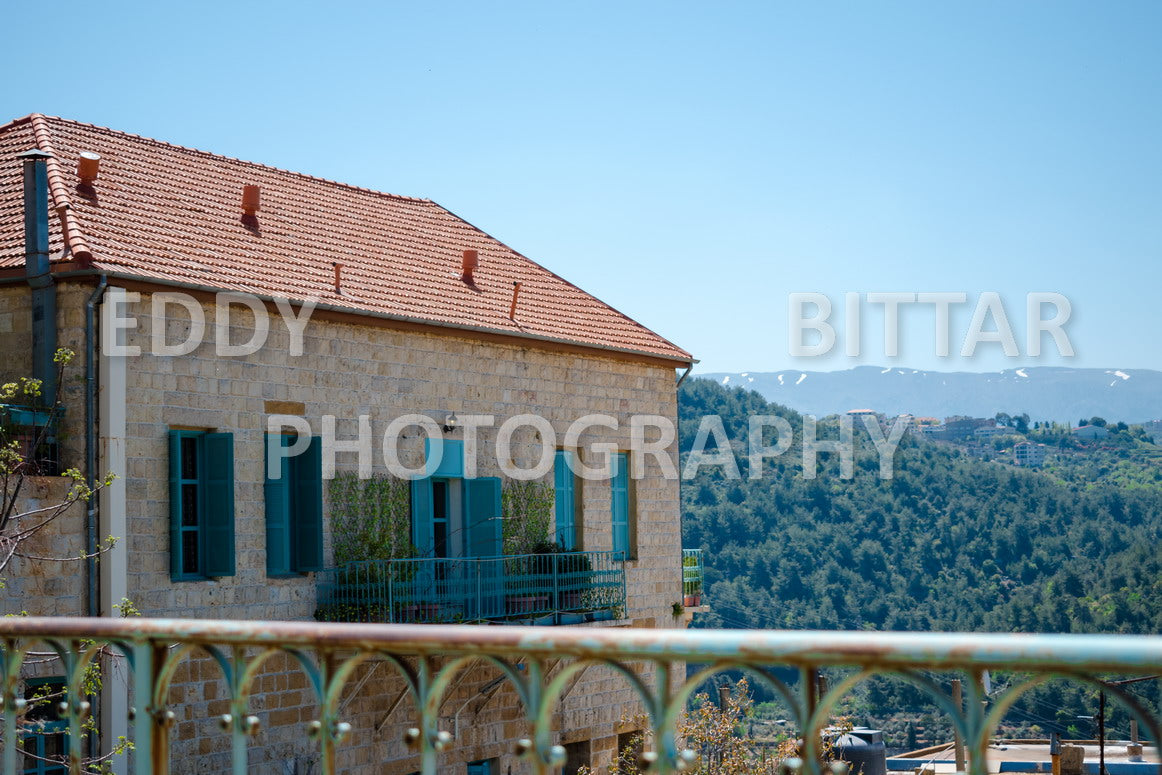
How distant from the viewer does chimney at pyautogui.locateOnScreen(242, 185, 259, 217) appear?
682 inches

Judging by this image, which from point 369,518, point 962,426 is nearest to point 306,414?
point 369,518

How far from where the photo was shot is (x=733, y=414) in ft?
313

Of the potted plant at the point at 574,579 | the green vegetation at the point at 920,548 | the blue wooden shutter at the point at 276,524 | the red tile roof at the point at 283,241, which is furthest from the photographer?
the green vegetation at the point at 920,548

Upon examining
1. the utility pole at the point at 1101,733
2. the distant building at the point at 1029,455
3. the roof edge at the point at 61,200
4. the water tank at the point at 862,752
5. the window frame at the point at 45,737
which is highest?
the roof edge at the point at 61,200

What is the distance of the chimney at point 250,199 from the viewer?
17328mm

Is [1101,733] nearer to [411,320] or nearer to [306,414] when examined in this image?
[411,320]

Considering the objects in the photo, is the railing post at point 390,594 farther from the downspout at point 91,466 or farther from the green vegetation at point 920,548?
the green vegetation at point 920,548

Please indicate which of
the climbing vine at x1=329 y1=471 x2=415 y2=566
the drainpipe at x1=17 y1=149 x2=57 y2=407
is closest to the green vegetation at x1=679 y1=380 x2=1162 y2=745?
the climbing vine at x1=329 y1=471 x2=415 y2=566

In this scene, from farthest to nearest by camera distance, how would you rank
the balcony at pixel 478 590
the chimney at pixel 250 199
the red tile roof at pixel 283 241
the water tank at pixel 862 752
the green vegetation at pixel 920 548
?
the green vegetation at pixel 920 548, the water tank at pixel 862 752, the chimney at pixel 250 199, the balcony at pixel 478 590, the red tile roof at pixel 283 241

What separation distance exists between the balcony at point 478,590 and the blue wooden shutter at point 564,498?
1.52ft

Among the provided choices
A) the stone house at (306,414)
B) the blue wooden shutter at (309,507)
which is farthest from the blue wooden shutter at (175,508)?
the blue wooden shutter at (309,507)

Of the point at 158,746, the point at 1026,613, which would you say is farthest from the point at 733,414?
the point at 158,746

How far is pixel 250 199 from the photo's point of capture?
57.1 feet

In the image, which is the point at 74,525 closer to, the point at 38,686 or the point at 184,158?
the point at 38,686
